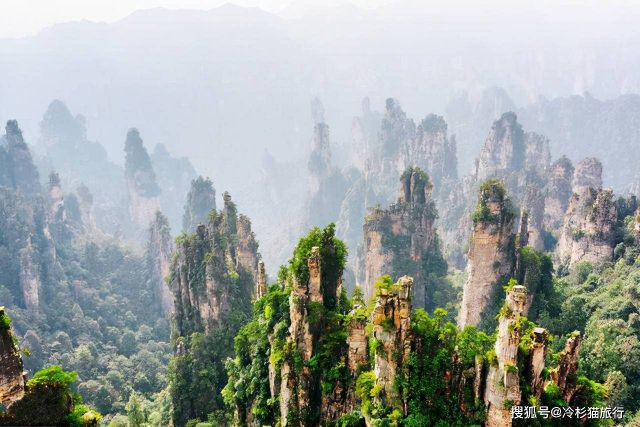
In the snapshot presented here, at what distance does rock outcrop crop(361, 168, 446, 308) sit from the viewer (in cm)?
4991

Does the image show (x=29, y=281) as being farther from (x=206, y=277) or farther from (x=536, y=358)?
(x=536, y=358)

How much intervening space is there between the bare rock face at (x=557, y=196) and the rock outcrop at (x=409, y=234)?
2427 cm

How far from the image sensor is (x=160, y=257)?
66.4 m

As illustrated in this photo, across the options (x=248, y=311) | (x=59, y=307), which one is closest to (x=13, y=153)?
(x=59, y=307)

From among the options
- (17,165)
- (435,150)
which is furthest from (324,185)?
(17,165)

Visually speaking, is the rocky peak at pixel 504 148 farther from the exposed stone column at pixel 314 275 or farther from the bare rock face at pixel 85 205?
the exposed stone column at pixel 314 275

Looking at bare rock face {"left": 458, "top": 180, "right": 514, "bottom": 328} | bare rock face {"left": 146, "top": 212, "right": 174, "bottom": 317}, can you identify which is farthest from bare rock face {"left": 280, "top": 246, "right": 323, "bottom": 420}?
bare rock face {"left": 146, "top": 212, "right": 174, "bottom": 317}

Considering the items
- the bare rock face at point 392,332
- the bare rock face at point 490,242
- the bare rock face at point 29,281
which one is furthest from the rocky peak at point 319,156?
the bare rock face at point 392,332

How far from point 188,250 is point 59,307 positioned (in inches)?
870

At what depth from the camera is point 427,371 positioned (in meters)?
18.5

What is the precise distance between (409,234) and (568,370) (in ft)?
105

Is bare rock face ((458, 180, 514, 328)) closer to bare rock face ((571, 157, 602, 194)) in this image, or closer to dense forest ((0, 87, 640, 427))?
dense forest ((0, 87, 640, 427))

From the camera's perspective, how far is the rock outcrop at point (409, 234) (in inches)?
1965

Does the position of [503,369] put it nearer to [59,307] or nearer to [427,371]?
[427,371]
